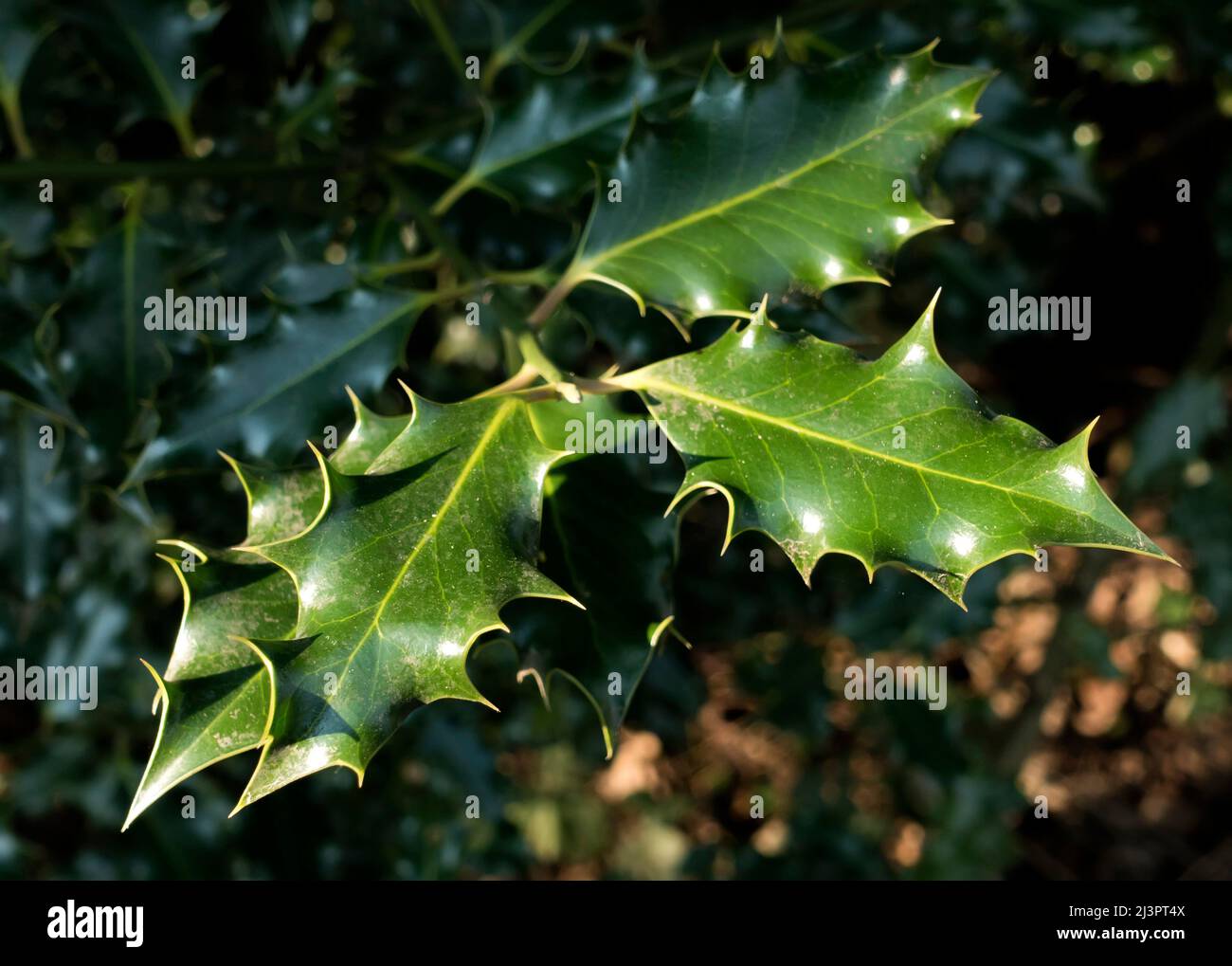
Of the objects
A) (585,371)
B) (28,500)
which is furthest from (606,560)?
(585,371)

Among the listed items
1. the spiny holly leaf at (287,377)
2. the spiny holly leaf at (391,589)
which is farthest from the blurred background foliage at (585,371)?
the spiny holly leaf at (391,589)

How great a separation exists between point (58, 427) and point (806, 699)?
1300 mm

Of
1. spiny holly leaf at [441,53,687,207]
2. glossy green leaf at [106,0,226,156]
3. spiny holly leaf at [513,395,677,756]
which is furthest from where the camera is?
glossy green leaf at [106,0,226,156]

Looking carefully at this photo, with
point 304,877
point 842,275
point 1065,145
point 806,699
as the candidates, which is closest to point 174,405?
point 842,275

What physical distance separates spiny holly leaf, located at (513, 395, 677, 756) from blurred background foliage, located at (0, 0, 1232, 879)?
0.06 metres

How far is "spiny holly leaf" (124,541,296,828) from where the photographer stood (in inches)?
25.2

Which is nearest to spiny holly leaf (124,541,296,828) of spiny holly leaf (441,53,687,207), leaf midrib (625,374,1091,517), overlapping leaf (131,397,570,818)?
overlapping leaf (131,397,570,818)

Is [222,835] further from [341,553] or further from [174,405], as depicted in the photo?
[341,553]

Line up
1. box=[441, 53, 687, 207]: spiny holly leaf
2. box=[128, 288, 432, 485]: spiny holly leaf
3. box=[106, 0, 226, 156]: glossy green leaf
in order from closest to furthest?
box=[128, 288, 432, 485]: spiny holly leaf
box=[441, 53, 687, 207]: spiny holly leaf
box=[106, 0, 226, 156]: glossy green leaf

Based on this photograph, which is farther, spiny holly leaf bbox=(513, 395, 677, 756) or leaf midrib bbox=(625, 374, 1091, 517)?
Answer: spiny holly leaf bbox=(513, 395, 677, 756)

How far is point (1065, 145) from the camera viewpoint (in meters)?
1.33

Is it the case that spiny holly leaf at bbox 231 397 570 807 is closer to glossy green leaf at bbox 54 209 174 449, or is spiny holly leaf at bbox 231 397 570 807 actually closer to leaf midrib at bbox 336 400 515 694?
leaf midrib at bbox 336 400 515 694

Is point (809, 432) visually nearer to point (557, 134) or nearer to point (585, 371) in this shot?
point (557, 134)

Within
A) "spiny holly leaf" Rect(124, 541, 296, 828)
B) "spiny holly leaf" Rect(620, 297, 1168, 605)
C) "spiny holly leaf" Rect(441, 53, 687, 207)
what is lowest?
"spiny holly leaf" Rect(124, 541, 296, 828)
